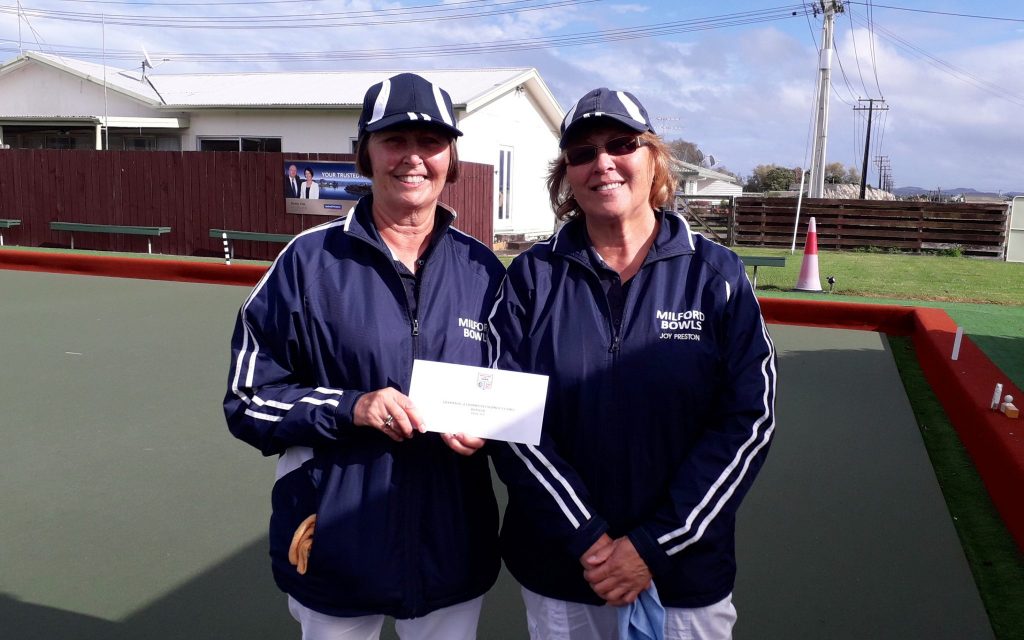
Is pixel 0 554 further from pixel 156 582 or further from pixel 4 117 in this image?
pixel 4 117

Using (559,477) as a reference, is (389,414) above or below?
above

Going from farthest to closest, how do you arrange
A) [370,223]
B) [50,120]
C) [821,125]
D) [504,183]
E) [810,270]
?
[821,125]
[504,183]
[50,120]
[810,270]
[370,223]

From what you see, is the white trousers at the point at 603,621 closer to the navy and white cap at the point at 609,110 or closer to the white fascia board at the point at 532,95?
the navy and white cap at the point at 609,110

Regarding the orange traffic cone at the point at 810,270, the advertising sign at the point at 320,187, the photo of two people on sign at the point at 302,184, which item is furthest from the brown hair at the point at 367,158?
the photo of two people on sign at the point at 302,184

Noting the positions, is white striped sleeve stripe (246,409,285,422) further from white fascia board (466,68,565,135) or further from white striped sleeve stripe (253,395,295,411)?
white fascia board (466,68,565,135)

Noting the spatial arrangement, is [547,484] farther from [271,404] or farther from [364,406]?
[271,404]

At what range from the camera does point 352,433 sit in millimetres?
2053

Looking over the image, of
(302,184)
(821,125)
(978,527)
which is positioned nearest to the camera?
(978,527)

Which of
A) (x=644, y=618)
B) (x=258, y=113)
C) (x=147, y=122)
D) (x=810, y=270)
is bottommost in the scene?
(x=644, y=618)

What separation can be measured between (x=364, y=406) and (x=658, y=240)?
854 mm

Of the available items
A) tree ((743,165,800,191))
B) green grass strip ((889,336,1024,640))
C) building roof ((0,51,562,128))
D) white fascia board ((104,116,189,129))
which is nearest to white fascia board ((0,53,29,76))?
building roof ((0,51,562,128))

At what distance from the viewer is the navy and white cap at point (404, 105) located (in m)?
2.09

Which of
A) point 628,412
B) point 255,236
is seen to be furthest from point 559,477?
point 255,236

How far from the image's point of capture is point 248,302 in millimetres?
2111
